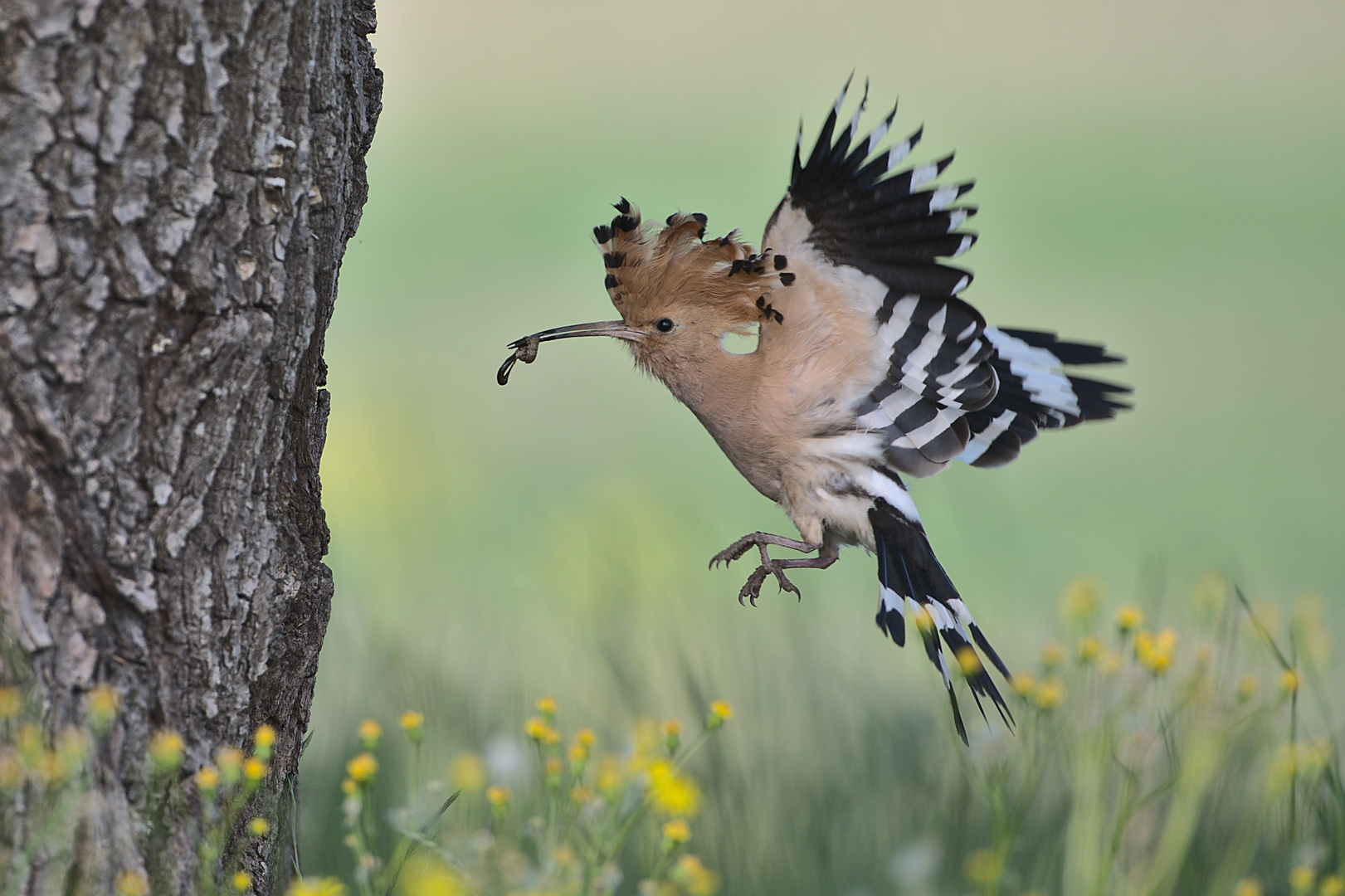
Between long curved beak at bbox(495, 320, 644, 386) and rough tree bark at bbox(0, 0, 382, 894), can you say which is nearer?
rough tree bark at bbox(0, 0, 382, 894)

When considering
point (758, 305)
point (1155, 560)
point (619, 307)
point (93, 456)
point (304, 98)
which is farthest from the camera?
point (619, 307)

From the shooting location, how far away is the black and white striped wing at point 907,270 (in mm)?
1643

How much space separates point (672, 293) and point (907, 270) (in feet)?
1.41

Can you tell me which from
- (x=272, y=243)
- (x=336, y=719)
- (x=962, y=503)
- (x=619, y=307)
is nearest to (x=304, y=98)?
(x=272, y=243)

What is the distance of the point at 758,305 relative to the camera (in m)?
1.88

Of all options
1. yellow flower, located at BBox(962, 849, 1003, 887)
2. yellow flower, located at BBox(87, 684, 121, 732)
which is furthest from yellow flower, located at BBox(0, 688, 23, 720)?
yellow flower, located at BBox(962, 849, 1003, 887)

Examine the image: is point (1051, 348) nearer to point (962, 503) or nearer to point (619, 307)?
point (962, 503)

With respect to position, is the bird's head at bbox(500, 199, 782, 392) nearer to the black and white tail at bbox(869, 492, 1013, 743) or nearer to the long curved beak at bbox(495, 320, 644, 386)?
the long curved beak at bbox(495, 320, 644, 386)

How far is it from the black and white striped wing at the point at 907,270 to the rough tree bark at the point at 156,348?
0.70 m

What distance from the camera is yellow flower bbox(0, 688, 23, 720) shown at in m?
1.05

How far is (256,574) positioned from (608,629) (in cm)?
88

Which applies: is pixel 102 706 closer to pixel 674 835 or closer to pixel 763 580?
pixel 674 835

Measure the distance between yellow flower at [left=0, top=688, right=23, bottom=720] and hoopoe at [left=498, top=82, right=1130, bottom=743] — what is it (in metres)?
0.97

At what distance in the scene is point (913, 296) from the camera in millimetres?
1741
